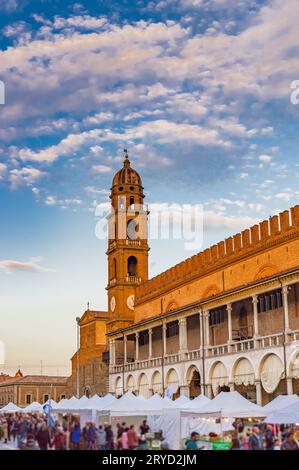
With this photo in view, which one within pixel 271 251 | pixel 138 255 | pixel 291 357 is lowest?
pixel 291 357

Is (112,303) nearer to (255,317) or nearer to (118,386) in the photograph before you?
(118,386)

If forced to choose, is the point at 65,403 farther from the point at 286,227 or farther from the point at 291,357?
the point at 286,227

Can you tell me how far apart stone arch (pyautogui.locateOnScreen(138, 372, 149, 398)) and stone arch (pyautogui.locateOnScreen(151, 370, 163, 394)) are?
1084mm

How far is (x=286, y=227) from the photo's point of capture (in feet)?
139

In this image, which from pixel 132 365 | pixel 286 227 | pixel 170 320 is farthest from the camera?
pixel 132 365

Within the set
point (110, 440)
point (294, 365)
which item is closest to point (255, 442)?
point (110, 440)

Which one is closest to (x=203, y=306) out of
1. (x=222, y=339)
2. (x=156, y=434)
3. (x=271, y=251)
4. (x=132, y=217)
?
(x=222, y=339)

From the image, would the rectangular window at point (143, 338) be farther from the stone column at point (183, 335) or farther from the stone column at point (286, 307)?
the stone column at point (286, 307)

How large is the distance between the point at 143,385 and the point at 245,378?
Answer: 55.3ft

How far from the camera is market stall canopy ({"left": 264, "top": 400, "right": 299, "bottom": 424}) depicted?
23.1 meters

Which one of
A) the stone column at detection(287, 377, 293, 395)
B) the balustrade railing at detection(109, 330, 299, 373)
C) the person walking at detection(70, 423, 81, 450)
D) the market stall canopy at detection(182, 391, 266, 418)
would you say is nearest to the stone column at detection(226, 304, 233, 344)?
the balustrade railing at detection(109, 330, 299, 373)

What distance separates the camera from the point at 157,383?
51.6 meters
